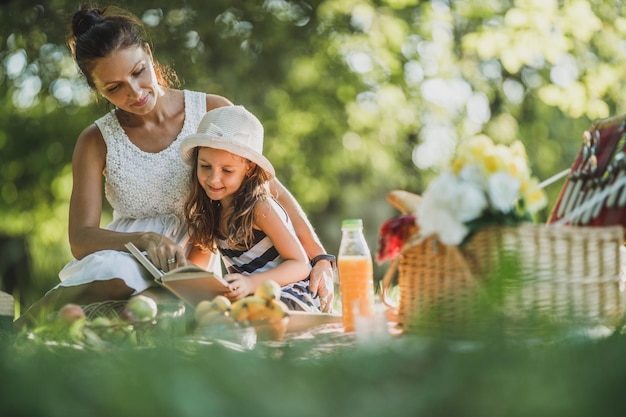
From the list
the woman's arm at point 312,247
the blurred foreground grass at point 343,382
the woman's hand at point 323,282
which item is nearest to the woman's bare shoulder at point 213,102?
the woman's arm at point 312,247

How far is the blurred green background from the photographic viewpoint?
7750 mm

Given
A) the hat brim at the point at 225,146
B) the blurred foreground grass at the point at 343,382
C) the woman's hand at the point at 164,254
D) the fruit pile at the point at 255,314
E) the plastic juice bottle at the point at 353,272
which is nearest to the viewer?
the blurred foreground grass at the point at 343,382

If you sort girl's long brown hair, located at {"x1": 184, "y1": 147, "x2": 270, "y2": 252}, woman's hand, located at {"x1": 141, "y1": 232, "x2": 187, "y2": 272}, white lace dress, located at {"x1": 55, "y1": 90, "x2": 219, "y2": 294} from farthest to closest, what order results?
white lace dress, located at {"x1": 55, "y1": 90, "x2": 219, "y2": 294}
girl's long brown hair, located at {"x1": 184, "y1": 147, "x2": 270, "y2": 252}
woman's hand, located at {"x1": 141, "y1": 232, "x2": 187, "y2": 272}

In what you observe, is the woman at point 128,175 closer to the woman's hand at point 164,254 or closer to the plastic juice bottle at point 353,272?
the woman's hand at point 164,254

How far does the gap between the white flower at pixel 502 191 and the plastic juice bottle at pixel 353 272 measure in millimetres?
640

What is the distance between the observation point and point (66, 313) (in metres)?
2.51

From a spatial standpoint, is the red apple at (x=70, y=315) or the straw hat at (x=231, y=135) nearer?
the red apple at (x=70, y=315)

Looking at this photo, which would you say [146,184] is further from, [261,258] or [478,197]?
[478,197]

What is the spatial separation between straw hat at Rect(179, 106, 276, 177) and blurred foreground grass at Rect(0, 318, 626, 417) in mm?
1849

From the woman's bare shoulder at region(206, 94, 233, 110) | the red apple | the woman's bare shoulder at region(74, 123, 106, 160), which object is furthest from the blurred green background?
the red apple

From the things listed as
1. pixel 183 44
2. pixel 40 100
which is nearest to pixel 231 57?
pixel 183 44

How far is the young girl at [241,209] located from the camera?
11.5 ft

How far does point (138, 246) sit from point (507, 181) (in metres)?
1.78

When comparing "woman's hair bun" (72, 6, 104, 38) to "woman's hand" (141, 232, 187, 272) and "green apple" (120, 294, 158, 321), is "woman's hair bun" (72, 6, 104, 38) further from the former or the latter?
"green apple" (120, 294, 158, 321)
